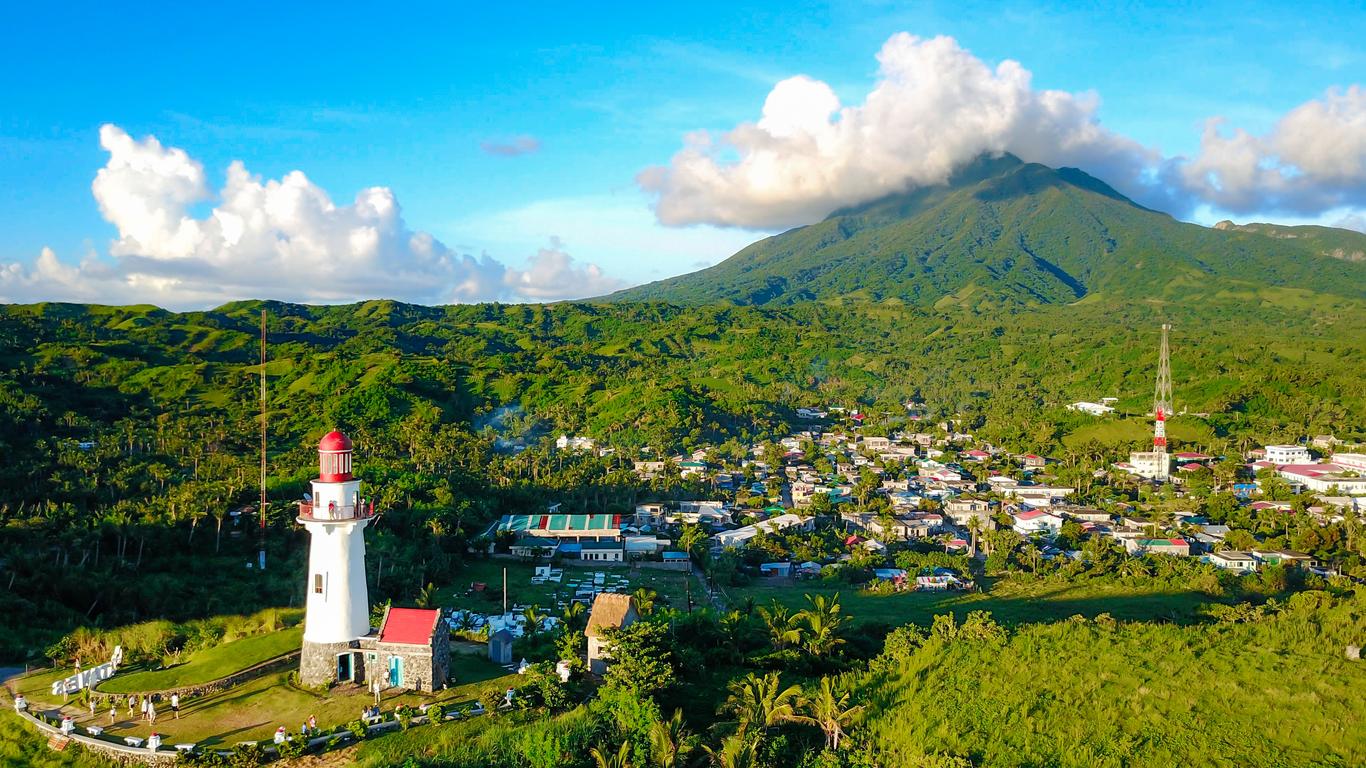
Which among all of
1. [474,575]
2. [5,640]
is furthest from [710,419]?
[5,640]

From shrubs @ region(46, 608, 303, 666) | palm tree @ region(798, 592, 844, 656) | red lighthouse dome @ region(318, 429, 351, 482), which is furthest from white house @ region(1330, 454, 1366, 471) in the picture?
shrubs @ region(46, 608, 303, 666)

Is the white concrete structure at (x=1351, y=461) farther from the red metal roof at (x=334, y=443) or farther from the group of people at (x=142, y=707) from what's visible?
the group of people at (x=142, y=707)

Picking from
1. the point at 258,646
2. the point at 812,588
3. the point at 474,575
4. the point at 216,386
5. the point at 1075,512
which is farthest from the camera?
the point at 216,386

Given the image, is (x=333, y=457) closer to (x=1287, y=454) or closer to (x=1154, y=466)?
(x=1154, y=466)

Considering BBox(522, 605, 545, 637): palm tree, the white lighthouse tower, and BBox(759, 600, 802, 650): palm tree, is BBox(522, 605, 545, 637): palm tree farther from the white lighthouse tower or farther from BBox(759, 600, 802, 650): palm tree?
BBox(759, 600, 802, 650): palm tree

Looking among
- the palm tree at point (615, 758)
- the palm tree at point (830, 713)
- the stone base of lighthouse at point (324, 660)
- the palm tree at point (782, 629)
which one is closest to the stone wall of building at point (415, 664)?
the stone base of lighthouse at point (324, 660)

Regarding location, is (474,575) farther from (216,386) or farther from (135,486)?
(216,386)

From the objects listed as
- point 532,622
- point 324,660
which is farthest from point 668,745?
point 532,622
